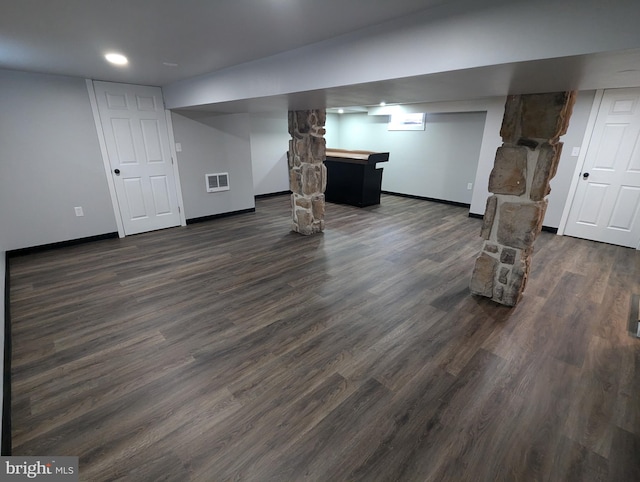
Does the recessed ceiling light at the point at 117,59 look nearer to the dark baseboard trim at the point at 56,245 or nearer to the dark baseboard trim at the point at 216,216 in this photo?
the dark baseboard trim at the point at 56,245

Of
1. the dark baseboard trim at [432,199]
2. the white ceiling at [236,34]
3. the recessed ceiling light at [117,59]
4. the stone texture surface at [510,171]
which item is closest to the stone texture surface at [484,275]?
the stone texture surface at [510,171]

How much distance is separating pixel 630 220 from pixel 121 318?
235 inches

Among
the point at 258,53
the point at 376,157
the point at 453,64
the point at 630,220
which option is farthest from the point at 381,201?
the point at 453,64

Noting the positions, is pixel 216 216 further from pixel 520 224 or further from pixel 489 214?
pixel 520 224

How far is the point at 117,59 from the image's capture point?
2596 millimetres

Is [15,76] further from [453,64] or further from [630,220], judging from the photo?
[630,220]

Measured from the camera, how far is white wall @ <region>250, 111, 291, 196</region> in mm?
6660

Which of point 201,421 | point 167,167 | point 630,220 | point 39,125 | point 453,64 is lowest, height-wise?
point 201,421

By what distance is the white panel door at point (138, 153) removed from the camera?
3.93 meters

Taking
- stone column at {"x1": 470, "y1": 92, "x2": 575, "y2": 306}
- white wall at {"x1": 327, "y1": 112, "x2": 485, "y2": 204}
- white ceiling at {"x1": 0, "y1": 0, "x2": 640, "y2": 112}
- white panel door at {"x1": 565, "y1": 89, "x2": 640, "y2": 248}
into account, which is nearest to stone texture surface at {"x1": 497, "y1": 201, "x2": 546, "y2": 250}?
stone column at {"x1": 470, "y1": 92, "x2": 575, "y2": 306}

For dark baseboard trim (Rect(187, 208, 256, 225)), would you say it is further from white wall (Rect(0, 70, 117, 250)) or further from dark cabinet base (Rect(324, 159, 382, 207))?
dark cabinet base (Rect(324, 159, 382, 207))

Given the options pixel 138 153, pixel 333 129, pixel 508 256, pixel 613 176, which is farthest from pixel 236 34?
pixel 333 129

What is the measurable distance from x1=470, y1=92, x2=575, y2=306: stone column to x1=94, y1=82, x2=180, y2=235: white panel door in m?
4.34

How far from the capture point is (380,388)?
1806 mm
